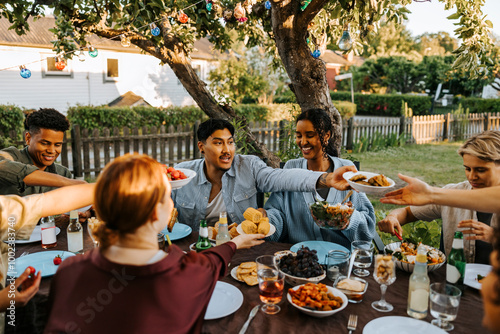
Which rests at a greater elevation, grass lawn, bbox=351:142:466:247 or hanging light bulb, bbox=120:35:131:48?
hanging light bulb, bbox=120:35:131:48

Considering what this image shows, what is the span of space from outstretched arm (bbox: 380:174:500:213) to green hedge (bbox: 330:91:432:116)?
21.9m

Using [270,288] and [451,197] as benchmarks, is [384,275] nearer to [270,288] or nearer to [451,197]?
[270,288]

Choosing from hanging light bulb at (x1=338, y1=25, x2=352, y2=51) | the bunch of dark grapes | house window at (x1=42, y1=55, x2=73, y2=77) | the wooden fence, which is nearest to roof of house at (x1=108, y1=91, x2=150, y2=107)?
house window at (x1=42, y1=55, x2=73, y2=77)

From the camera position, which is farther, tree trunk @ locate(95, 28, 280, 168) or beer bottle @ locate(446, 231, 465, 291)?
tree trunk @ locate(95, 28, 280, 168)

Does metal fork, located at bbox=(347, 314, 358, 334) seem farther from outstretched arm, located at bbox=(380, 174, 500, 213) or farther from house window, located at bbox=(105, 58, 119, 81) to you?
house window, located at bbox=(105, 58, 119, 81)

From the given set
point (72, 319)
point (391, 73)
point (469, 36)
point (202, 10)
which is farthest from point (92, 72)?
point (391, 73)

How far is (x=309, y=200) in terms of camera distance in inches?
133

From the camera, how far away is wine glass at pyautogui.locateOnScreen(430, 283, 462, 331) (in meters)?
1.74

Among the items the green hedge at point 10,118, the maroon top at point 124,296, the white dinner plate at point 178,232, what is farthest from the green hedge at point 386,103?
the maroon top at point 124,296

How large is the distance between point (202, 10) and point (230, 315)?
419 centimetres

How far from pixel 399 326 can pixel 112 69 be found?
1910 centimetres

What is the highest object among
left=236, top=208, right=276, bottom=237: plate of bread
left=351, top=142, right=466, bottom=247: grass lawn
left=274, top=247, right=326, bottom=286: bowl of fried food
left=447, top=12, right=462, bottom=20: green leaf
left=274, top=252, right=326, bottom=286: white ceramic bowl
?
left=447, top=12, right=462, bottom=20: green leaf

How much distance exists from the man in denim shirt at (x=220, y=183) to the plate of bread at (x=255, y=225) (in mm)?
692

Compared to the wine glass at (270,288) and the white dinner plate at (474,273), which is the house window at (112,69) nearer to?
the wine glass at (270,288)
